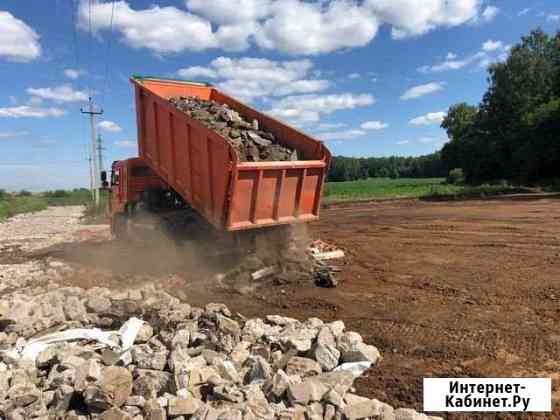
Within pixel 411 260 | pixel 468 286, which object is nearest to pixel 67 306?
pixel 468 286

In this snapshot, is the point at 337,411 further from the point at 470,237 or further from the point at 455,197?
the point at 455,197

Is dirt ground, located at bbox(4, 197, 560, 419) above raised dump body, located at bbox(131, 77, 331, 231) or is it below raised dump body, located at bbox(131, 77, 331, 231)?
below

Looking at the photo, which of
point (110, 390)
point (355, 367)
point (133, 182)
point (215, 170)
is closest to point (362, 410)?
point (355, 367)

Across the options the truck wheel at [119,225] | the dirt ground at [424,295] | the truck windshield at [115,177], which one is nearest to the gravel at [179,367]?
the dirt ground at [424,295]

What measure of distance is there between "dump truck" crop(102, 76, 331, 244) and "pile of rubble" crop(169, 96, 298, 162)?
281 mm

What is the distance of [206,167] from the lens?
24.1 ft

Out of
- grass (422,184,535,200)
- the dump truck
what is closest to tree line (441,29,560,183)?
grass (422,184,535,200)

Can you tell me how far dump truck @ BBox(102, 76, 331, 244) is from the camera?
702cm

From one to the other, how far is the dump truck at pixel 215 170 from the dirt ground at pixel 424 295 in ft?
3.81

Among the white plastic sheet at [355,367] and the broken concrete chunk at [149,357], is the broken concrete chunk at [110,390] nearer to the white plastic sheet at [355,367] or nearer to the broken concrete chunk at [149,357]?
the broken concrete chunk at [149,357]

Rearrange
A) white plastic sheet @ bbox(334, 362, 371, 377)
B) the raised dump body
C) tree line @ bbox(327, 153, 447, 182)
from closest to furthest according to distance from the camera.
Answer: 1. white plastic sheet @ bbox(334, 362, 371, 377)
2. the raised dump body
3. tree line @ bbox(327, 153, 447, 182)

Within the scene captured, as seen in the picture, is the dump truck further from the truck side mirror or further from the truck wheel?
the truck side mirror

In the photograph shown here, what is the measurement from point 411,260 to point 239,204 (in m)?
3.75

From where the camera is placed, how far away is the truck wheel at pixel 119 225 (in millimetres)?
10673
